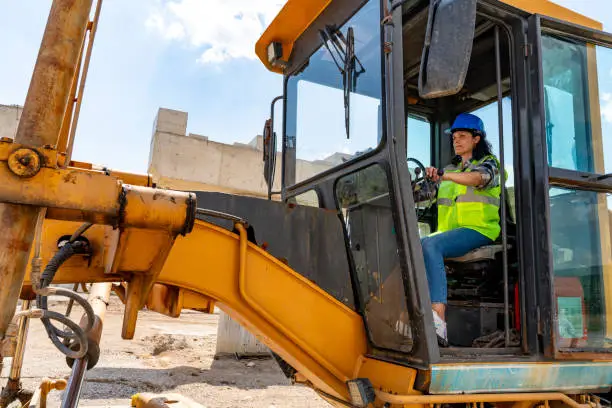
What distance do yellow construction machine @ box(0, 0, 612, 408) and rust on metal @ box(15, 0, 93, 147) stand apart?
1.59ft

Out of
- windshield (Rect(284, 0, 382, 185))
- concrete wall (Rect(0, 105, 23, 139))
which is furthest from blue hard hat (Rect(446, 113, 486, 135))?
concrete wall (Rect(0, 105, 23, 139))

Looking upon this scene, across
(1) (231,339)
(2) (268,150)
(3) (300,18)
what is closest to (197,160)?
(1) (231,339)

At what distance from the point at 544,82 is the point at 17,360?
374 cm

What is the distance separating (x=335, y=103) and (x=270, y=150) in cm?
88

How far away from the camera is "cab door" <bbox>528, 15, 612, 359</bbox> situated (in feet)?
8.71

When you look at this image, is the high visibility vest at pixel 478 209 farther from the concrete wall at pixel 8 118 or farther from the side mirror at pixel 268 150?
the concrete wall at pixel 8 118

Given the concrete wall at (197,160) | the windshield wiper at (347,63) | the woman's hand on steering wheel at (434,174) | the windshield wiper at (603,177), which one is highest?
the concrete wall at (197,160)

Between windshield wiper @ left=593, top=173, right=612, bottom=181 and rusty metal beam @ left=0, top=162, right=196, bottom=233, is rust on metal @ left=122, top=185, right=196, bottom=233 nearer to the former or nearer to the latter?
rusty metal beam @ left=0, top=162, right=196, bottom=233

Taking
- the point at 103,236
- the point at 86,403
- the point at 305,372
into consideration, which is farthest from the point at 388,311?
the point at 86,403

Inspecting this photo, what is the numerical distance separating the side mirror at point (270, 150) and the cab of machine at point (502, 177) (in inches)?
23.3

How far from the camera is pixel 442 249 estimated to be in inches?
113

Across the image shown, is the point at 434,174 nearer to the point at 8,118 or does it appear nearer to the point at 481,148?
the point at 481,148

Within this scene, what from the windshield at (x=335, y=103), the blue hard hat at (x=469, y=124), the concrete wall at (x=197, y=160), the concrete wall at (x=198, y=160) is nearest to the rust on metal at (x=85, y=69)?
the windshield at (x=335, y=103)

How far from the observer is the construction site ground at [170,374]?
218 inches
